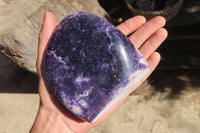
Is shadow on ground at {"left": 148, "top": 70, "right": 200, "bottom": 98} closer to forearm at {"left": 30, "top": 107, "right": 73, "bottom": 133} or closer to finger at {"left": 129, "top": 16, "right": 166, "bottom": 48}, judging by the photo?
finger at {"left": 129, "top": 16, "right": 166, "bottom": 48}

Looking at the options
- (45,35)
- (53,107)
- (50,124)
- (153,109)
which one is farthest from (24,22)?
(153,109)

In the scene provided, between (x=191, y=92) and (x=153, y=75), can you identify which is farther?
(x=153, y=75)

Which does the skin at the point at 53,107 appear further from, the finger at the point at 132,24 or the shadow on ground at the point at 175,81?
the shadow on ground at the point at 175,81

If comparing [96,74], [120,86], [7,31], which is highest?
[7,31]

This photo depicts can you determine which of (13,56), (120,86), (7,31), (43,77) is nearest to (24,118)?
(13,56)

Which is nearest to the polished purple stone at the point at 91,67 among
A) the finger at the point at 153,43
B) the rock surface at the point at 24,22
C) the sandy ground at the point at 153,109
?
the finger at the point at 153,43

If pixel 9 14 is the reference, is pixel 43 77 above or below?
below

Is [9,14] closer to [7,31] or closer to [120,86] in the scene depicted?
[7,31]
